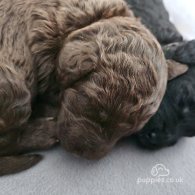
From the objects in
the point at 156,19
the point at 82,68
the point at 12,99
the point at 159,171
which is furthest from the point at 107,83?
the point at 156,19

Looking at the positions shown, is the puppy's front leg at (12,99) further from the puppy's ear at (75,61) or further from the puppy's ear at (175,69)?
the puppy's ear at (175,69)

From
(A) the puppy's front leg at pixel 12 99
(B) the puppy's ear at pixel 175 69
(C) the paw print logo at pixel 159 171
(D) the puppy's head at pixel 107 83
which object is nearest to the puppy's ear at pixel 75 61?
(D) the puppy's head at pixel 107 83

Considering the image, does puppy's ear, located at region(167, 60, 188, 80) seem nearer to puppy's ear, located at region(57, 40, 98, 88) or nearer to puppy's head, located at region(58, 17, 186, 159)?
puppy's head, located at region(58, 17, 186, 159)

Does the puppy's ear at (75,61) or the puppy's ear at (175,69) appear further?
the puppy's ear at (175,69)

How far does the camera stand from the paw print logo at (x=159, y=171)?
196 centimetres

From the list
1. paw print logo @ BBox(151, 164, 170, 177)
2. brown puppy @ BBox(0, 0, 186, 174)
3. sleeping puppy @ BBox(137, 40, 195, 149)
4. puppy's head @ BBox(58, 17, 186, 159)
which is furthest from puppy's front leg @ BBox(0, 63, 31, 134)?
paw print logo @ BBox(151, 164, 170, 177)

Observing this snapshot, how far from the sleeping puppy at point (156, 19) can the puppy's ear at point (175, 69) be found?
31 centimetres

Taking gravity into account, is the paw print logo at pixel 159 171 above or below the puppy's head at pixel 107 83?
below

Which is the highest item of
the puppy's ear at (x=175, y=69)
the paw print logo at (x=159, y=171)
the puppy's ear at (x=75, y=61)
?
the puppy's ear at (x=75, y=61)

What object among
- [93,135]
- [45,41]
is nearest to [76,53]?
[45,41]

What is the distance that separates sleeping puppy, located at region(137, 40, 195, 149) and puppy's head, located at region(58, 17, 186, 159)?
0.16m

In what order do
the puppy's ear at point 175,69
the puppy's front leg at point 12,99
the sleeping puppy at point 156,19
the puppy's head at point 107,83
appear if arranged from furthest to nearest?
the sleeping puppy at point 156,19 → the puppy's ear at point 175,69 → the puppy's front leg at point 12,99 → the puppy's head at point 107,83

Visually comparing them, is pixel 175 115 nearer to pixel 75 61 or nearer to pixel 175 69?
pixel 175 69

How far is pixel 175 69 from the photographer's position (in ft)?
6.30
